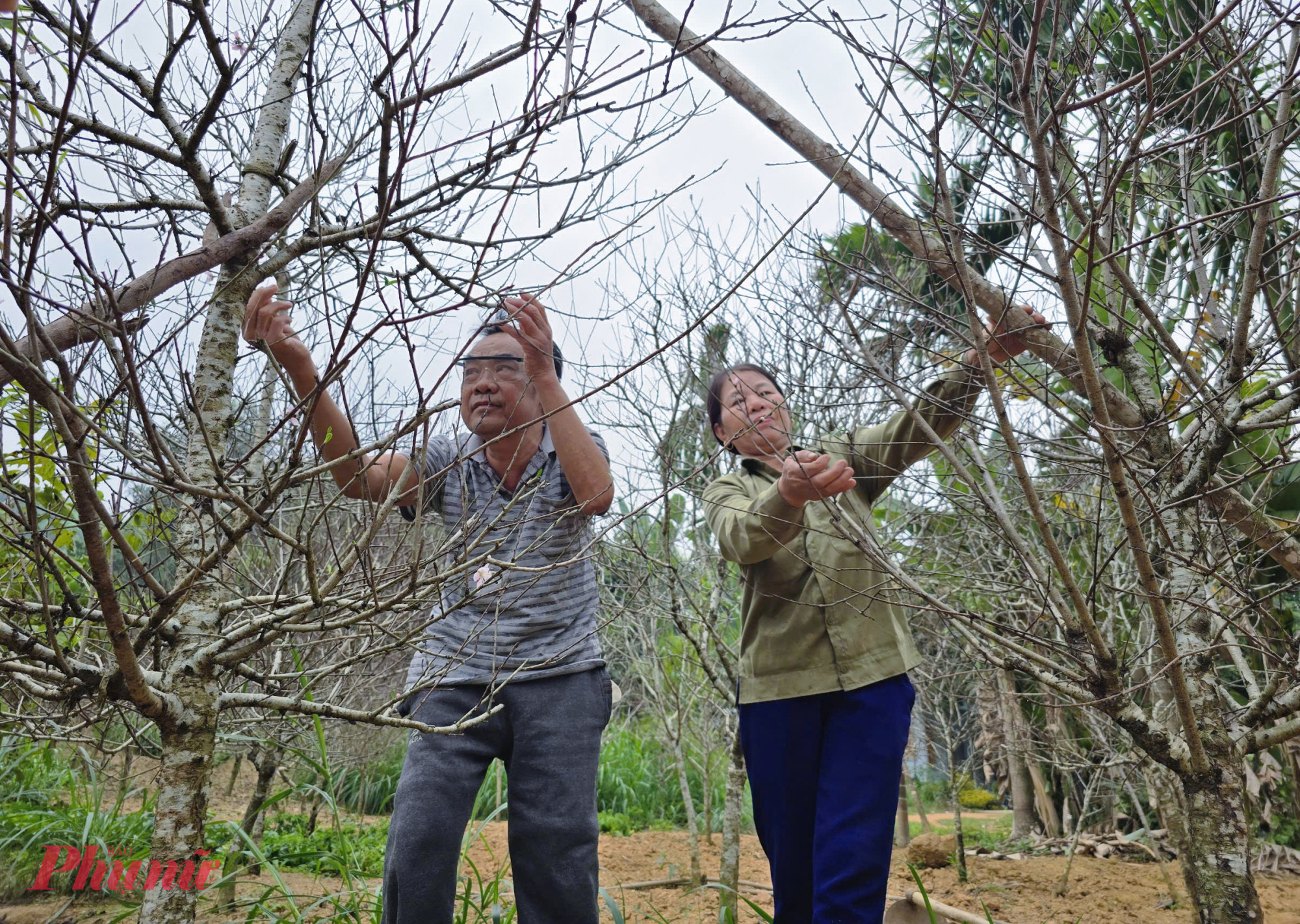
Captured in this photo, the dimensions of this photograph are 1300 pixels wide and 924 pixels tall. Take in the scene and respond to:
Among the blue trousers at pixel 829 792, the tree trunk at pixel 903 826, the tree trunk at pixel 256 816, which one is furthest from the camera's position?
the tree trunk at pixel 903 826

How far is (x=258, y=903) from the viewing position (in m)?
2.86

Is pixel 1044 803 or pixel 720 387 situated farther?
pixel 1044 803

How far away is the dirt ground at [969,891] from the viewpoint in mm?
4121

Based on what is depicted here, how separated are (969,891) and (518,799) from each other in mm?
3891

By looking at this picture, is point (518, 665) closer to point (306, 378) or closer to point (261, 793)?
point (306, 378)

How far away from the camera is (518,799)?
6.72ft

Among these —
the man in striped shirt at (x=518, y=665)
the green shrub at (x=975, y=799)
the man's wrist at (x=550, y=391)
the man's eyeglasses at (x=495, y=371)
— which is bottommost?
the green shrub at (x=975, y=799)

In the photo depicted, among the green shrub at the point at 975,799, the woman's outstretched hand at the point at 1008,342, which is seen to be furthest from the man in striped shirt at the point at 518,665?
the green shrub at the point at 975,799

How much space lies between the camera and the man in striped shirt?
6.34 feet

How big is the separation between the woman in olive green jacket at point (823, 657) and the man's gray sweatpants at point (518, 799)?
1.74ft

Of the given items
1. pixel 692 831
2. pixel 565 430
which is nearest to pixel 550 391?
pixel 565 430

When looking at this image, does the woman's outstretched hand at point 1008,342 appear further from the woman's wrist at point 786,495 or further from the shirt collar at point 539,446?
the shirt collar at point 539,446

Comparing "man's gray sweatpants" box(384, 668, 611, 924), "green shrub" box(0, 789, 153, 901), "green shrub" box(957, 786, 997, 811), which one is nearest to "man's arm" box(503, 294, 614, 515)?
"man's gray sweatpants" box(384, 668, 611, 924)
